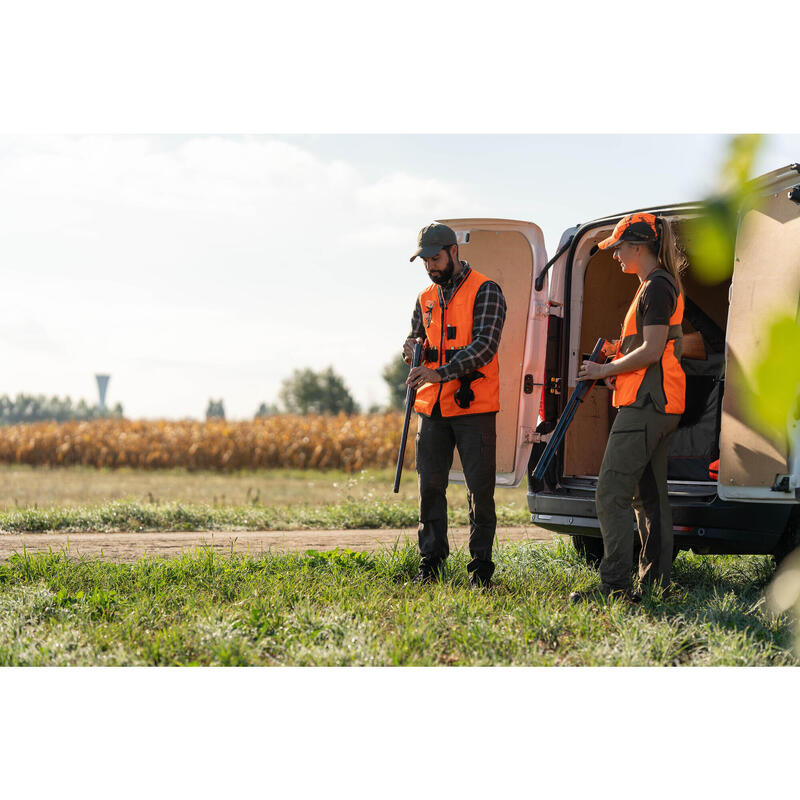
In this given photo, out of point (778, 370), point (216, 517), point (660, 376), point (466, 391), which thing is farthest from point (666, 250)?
point (216, 517)

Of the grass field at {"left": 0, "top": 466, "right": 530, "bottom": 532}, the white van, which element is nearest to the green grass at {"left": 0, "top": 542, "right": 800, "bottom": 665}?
the white van

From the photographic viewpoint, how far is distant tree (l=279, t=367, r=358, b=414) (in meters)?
59.2

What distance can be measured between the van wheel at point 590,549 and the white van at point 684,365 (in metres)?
0.01

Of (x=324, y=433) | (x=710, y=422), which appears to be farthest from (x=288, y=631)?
(x=324, y=433)

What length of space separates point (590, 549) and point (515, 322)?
5.95ft

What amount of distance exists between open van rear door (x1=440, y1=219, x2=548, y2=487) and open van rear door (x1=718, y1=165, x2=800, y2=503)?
152 cm

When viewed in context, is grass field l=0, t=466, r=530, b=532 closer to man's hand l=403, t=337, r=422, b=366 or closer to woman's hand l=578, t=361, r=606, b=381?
man's hand l=403, t=337, r=422, b=366

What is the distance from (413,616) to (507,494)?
895 cm

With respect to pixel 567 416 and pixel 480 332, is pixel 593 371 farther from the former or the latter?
pixel 480 332

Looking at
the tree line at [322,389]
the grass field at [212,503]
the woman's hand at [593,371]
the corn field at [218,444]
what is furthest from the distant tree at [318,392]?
the woman's hand at [593,371]

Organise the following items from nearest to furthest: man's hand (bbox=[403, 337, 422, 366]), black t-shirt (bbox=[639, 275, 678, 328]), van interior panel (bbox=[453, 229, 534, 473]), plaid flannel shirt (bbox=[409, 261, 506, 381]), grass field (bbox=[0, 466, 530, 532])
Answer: black t-shirt (bbox=[639, 275, 678, 328]) → plaid flannel shirt (bbox=[409, 261, 506, 381]) → man's hand (bbox=[403, 337, 422, 366]) → van interior panel (bbox=[453, 229, 534, 473]) → grass field (bbox=[0, 466, 530, 532])

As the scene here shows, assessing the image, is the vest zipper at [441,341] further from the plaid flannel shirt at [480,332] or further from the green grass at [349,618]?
the green grass at [349,618]

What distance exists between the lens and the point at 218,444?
762 inches
